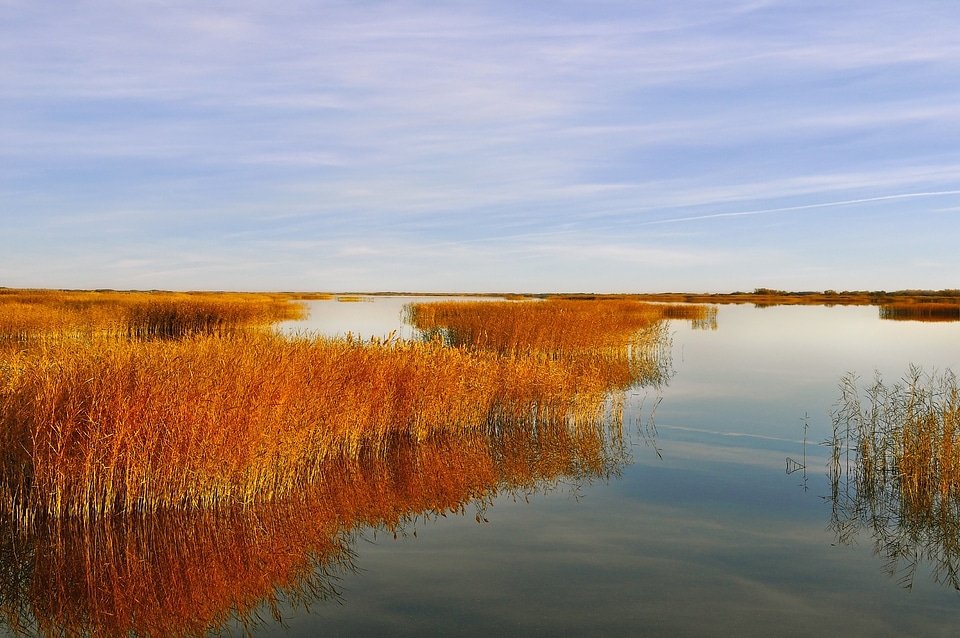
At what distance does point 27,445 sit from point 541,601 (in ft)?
17.9

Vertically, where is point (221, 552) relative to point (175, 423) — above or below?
below

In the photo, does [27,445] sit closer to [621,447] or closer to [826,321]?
Answer: [621,447]

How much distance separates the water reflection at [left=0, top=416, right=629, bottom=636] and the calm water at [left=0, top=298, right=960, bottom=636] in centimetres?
9

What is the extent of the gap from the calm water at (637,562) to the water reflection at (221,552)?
0.28 ft

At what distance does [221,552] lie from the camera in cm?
657

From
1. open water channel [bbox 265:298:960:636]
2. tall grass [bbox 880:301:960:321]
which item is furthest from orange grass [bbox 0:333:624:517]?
tall grass [bbox 880:301:960:321]

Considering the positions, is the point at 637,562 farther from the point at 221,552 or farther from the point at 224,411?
the point at 224,411

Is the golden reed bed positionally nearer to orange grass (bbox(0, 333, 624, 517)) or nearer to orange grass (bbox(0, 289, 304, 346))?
orange grass (bbox(0, 333, 624, 517))

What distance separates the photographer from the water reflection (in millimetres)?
5523

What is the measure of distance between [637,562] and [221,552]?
3958 mm

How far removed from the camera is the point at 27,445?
23.6ft

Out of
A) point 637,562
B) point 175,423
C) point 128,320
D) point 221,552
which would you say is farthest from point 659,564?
point 128,320

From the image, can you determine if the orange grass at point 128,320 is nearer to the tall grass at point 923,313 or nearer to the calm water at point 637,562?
the calm water at point 637,562

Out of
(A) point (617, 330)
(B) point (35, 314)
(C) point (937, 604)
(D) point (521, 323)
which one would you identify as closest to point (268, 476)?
(C) point (937, 604)
